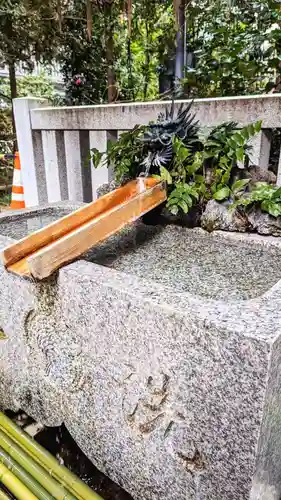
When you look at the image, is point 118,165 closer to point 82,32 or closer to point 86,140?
point 86,140

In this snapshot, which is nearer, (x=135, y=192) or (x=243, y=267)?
(x=243, y=267)

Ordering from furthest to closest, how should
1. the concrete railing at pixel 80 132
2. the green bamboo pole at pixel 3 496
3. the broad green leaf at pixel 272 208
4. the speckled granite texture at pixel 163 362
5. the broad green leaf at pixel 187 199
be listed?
1. the concrete railing at pixel 80 132
2. the broad green leaf at pixel 187 199
3. the broad green leaf at pixel 272 208
4. the green bamboo pole at pixel 3 496
5. the speckled granite texture at pixel 163 362

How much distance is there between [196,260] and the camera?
1432 mm

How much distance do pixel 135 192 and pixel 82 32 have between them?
526cm

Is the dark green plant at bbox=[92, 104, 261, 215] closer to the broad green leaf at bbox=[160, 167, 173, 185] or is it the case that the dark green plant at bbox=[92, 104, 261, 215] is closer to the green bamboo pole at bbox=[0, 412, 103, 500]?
the broad green leaf at bbox=[160, 167, 173, 185]

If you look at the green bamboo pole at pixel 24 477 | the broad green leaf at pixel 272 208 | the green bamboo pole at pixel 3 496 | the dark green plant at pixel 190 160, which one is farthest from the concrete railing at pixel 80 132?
the green bamboo pole at pixel 3 496

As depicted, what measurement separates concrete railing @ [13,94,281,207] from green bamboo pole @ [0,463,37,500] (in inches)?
67.9

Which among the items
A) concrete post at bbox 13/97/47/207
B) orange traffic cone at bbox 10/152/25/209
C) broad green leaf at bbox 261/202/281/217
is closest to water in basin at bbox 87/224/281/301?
broad green leaf at bbox 261/202/281/217

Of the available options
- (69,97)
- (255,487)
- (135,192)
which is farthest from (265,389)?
(69,97)

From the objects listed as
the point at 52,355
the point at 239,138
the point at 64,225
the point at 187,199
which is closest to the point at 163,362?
the point at 52,355

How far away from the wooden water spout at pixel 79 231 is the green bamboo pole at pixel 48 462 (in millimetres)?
740

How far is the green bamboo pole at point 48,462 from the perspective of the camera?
1253 mm

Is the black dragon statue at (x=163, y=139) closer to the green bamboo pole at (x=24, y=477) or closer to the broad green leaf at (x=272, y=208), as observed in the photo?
the broad green leaf at (x=272, y=208)

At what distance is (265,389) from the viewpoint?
78 cm
